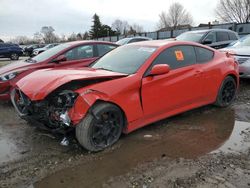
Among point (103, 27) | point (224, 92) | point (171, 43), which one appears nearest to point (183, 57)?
point (171, 43)

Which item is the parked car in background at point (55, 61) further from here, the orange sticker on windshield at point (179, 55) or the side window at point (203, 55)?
the side window at point (203, 55)

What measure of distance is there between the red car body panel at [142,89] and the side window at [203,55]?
0.10m

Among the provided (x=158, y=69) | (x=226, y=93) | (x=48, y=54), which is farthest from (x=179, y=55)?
(x=48, y=54)

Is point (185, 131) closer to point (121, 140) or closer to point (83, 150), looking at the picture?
point (121, 140)

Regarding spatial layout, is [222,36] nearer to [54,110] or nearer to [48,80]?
[48,80]

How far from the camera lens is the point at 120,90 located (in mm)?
3961

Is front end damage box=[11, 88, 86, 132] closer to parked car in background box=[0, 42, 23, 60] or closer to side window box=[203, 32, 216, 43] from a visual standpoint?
side window box=[203, 32, 216, 43]

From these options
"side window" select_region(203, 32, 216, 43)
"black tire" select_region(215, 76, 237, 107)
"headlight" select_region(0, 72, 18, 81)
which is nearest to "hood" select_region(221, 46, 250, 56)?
"black tire" select_region(215, 76, 237, 107)

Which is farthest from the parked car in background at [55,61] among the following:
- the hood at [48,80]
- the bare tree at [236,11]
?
the bare tree at [236,11]

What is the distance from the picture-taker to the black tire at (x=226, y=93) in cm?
572

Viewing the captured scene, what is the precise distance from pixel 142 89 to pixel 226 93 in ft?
8.49

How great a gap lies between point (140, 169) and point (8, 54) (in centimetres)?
2313

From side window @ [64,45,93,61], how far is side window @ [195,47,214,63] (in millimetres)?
3261

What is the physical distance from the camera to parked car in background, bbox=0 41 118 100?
622cm
